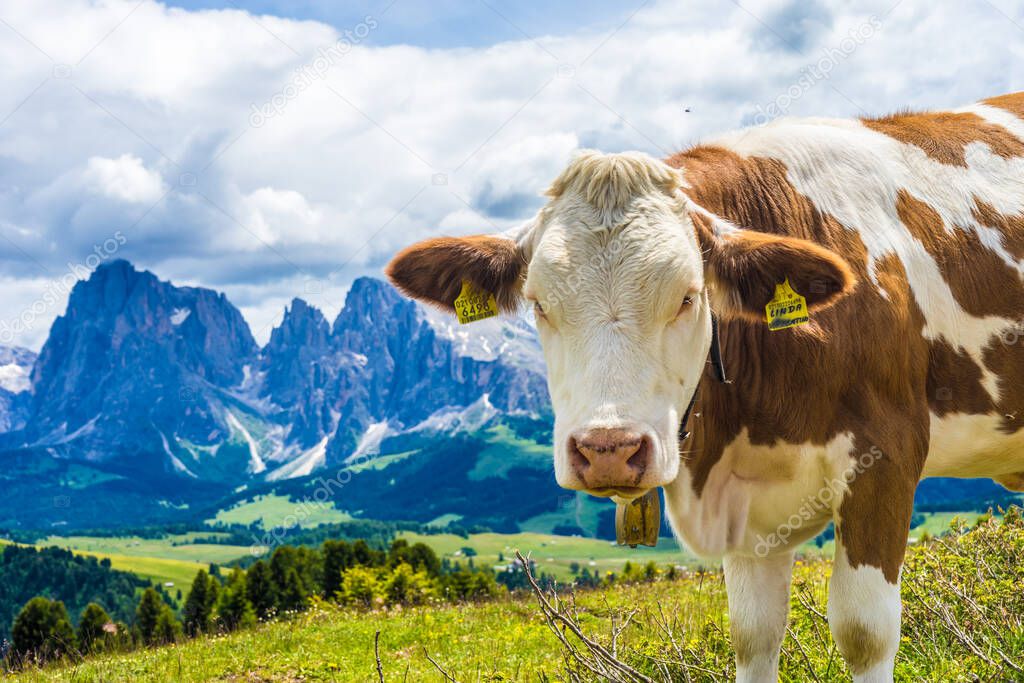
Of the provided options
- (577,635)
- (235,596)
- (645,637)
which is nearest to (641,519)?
(577,635)

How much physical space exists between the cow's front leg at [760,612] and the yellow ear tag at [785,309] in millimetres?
1758

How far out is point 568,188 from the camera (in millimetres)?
4715

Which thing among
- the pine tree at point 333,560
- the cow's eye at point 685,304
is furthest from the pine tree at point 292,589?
the cow's eye at point 685,304

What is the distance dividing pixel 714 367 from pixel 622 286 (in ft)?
3.54

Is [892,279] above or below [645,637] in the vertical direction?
above

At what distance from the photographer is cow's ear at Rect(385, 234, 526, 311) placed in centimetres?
492

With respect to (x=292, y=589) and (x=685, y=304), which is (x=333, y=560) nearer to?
(x=292, y=589)

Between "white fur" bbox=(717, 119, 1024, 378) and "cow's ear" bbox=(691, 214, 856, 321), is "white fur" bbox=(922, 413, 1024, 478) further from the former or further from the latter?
"cow's ear" bbox=(691, 214, 856, 321)

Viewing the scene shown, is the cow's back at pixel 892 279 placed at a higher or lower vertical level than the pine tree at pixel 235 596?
higher

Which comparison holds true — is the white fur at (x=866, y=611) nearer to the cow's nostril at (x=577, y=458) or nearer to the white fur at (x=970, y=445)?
the white fur at (x=970, y=445)

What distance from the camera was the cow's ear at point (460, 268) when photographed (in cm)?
492

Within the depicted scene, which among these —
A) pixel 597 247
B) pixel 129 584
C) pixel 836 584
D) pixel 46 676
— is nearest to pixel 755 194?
pixel 597 247

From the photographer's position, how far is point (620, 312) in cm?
414

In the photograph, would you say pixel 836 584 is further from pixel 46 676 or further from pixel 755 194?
pixel 46 676
